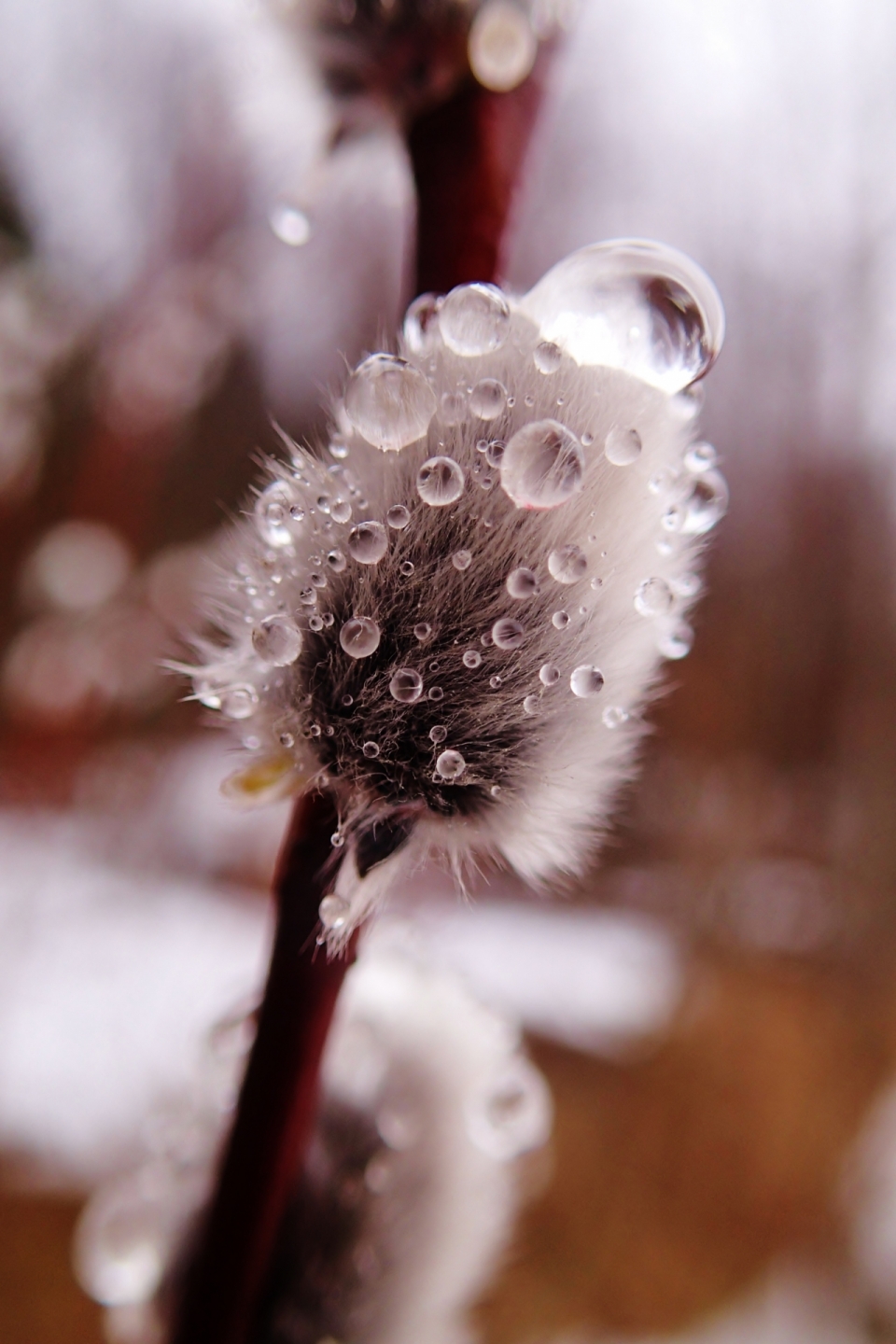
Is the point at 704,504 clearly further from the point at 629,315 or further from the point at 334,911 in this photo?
the point at 334,911

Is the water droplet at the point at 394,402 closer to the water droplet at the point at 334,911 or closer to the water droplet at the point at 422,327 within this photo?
the water droplet at the point at 422,327

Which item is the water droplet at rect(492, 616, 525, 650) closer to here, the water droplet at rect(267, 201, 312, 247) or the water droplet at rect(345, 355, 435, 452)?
the water droplet at rect(345, 355, 435, 452)

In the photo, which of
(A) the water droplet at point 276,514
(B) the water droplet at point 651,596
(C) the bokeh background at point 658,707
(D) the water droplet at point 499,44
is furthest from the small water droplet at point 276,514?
(C) the bokeh background at point 658,707

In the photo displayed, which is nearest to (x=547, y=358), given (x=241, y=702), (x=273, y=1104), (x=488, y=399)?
(x=488, y=399)

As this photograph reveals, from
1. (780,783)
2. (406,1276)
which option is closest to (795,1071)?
(780,783)

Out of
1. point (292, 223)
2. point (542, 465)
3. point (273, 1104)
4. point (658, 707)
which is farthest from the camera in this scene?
point (658, 707)

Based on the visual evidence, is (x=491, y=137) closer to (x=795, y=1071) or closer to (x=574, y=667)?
(x=574, y=667)

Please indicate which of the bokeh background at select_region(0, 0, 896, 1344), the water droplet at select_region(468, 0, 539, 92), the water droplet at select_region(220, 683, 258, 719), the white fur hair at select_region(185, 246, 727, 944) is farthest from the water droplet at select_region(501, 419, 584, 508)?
the bokeh background at select_region(0, 0, 896, 1344)
